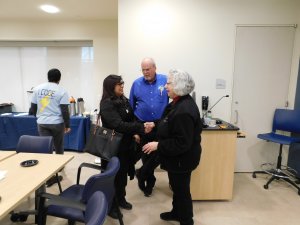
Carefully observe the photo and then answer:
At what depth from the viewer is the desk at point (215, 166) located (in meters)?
2.51

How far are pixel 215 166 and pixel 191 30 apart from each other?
1871 millimetres

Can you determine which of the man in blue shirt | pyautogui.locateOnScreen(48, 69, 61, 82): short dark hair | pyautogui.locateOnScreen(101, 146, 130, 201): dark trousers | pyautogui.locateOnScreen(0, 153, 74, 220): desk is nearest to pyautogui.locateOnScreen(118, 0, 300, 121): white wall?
the man in blue shirt

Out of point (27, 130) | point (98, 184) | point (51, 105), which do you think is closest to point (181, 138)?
point (98, 184)

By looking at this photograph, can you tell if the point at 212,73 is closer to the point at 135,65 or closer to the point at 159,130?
the point at 135,65

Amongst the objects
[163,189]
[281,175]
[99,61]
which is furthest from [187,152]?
[99,61]

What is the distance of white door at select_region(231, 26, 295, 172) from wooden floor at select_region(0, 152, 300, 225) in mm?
482

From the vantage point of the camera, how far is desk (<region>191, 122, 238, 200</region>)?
99.0 inches

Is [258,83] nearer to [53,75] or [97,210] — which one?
[53,75]

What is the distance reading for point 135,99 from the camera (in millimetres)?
2684

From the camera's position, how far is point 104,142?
6.77 feet

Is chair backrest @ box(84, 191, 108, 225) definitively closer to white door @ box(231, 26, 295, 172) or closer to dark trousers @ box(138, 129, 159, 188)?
dark trousers @ box(138, 129, 159, 188)

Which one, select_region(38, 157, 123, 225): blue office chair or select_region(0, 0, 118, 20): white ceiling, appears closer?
select_region(38, 157, 123, 225): blue office chair

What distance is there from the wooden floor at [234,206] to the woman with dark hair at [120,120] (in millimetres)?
377

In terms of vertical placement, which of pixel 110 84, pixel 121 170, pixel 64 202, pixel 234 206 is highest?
pixel 110 84
